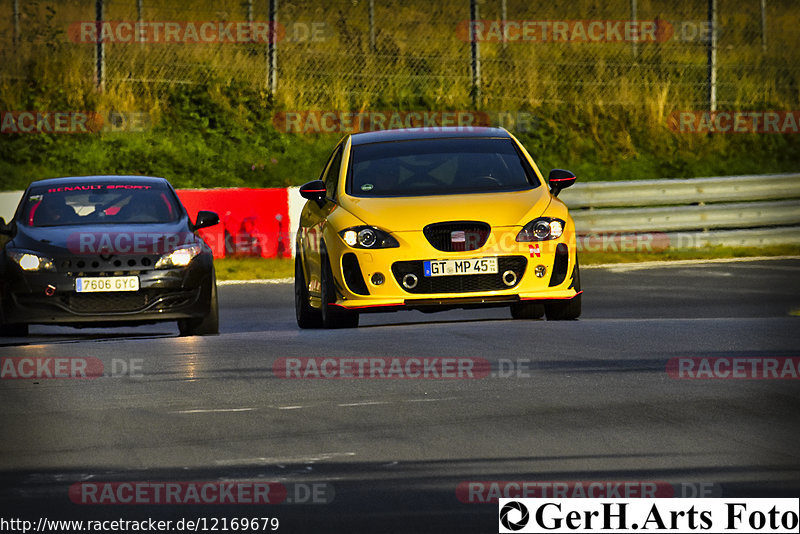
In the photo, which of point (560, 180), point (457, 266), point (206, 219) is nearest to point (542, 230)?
point (457, 266)

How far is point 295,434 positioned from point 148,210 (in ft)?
22.6

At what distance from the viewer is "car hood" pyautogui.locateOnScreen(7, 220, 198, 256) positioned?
44.9 feet

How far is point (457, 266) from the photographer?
12.5 meters

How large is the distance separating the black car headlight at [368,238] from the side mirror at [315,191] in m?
0.96

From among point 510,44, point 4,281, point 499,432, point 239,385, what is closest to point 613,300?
point 4,281

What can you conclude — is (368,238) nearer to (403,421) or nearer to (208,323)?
(208,323)

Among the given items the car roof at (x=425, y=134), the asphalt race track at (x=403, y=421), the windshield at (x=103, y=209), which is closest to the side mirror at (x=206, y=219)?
the windshield at (x=103, y=209)

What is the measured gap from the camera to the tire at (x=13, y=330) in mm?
13867

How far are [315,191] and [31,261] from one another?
7.97ft

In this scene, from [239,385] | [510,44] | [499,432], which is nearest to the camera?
[499,432]

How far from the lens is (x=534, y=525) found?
244 inches

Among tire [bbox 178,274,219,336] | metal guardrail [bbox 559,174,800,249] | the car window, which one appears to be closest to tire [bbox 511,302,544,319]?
the car window

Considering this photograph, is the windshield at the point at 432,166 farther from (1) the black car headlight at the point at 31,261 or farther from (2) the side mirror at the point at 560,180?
(1) the black car headlight at the point at 31,261

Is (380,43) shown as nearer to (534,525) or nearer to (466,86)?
(466,86)
